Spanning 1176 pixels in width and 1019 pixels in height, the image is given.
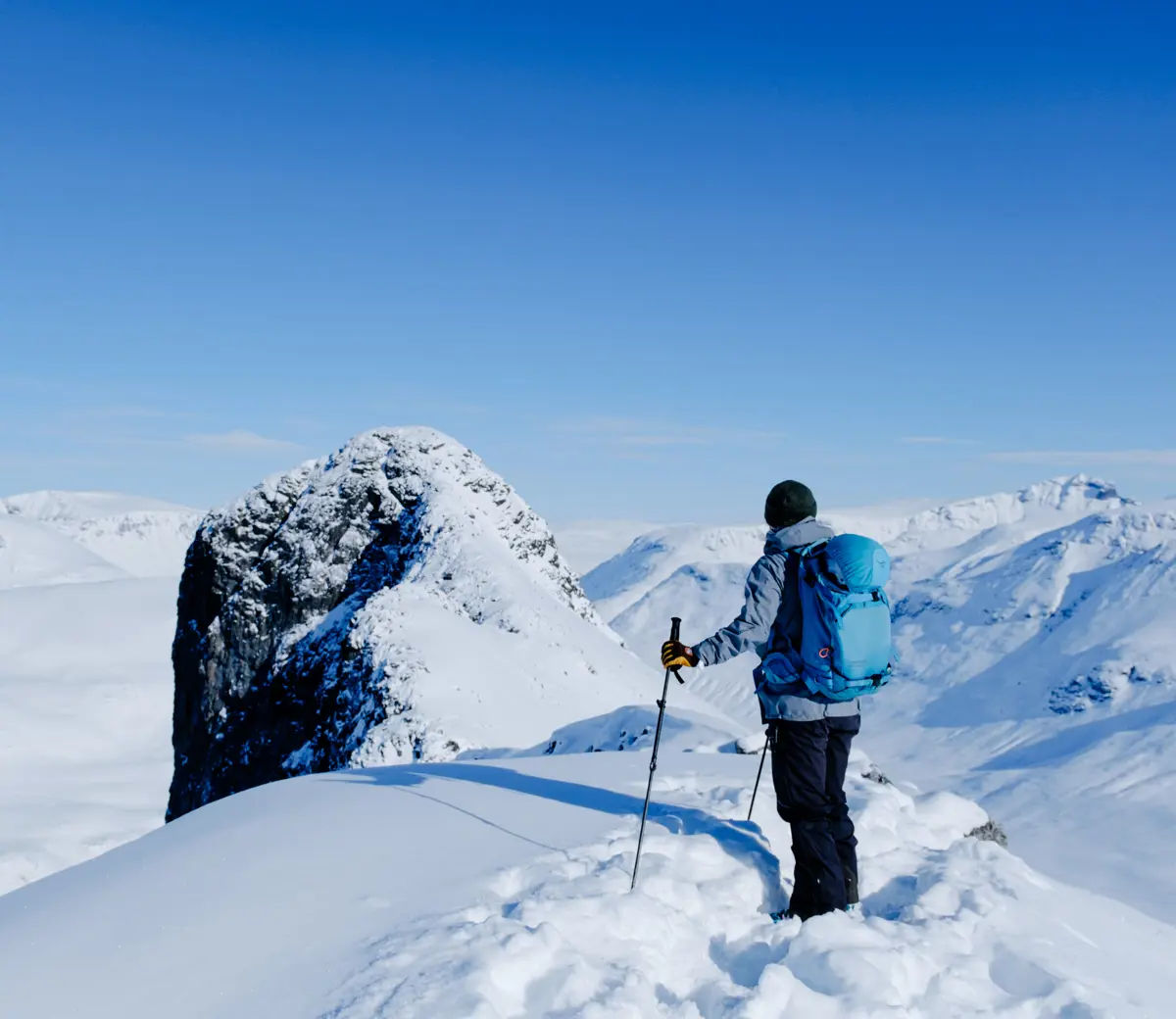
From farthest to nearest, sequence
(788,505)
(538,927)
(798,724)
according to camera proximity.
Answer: (788,505) → (798,724) → (538,927)

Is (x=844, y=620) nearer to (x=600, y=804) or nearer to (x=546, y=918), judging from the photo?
(x=546, y=918)

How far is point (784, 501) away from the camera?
748 centimetres

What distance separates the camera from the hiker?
6.96 metres

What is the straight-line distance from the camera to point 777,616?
7473 mm

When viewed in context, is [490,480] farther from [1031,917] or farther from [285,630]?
[1031,917]

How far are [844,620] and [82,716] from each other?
5998 inches

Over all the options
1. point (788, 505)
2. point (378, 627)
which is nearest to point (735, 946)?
point (788, 505)

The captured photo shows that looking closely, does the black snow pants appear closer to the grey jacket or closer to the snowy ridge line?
the grey jacket

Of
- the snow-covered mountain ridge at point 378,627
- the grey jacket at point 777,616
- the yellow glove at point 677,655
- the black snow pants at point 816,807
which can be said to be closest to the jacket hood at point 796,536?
the grey jacket at point 777,616

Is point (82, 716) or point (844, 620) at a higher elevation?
point (844, 620)

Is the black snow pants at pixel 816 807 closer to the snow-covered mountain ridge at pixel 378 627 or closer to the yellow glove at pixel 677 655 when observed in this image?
the yellow glove at pixel 677 655

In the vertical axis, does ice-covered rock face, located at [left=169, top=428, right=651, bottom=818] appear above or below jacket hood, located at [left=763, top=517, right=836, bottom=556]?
below

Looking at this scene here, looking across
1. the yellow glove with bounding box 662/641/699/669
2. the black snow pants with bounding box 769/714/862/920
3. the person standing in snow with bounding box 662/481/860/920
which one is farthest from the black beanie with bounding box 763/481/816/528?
the black snow pants with bounding box 769/714/862/920

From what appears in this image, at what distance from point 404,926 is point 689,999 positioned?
1994mm
